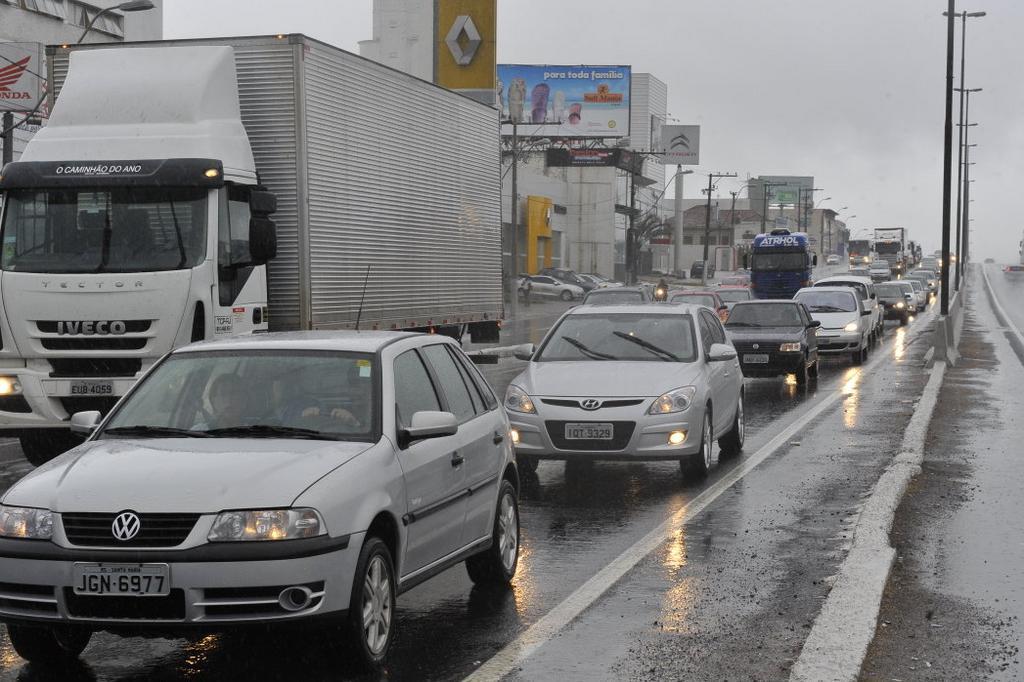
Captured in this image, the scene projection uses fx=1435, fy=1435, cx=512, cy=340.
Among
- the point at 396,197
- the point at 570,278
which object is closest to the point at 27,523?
the point at 396,197

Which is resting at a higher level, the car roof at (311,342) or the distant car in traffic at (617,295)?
the car roof at (311,342)

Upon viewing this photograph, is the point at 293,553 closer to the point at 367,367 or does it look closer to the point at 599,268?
the point at 367,367

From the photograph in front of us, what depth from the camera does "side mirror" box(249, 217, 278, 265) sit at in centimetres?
1302

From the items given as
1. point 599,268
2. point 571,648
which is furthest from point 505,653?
point 599,268

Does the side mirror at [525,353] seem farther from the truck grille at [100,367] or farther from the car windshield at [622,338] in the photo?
the truck grille at [100,367]

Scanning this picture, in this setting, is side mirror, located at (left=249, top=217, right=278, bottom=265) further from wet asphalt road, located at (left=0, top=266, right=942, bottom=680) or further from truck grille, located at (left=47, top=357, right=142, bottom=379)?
wet asphalt road, located at (left=0, top=266, right=942, bottom=680)

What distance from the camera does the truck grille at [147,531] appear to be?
218 inches

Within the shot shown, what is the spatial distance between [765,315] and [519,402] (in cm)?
1384

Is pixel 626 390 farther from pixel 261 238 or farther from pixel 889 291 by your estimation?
pixel 889 291

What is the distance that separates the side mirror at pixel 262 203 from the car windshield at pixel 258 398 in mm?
6181

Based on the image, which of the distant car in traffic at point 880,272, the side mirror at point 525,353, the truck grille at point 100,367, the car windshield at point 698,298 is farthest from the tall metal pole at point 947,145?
the distant car in traffic at point 880,272

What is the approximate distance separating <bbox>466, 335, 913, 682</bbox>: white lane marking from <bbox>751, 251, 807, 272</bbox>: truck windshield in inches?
1587

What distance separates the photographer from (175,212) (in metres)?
13.1

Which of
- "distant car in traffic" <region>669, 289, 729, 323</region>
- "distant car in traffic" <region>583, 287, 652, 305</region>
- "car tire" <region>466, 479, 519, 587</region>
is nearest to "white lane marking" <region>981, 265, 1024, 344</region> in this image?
"distant car in traffic" <region>669, 289, 729, 323</region>
